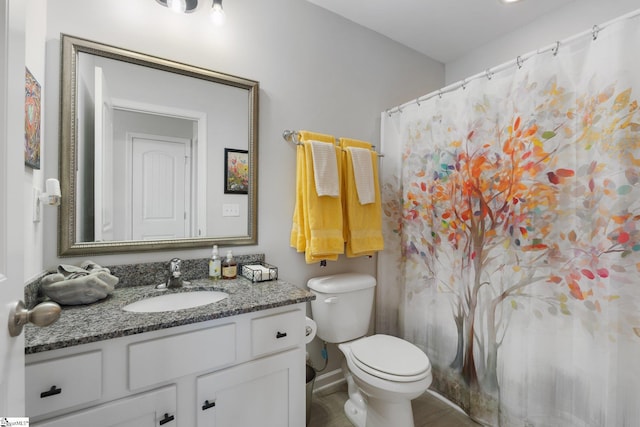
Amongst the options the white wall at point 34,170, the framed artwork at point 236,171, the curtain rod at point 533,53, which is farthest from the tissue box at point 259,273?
the curtain rod at point 533,53

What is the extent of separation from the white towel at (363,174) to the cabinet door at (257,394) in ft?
3.18

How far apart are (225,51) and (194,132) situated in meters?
0.48

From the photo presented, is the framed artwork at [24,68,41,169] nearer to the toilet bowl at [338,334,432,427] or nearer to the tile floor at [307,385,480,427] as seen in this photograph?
the toilet bowl at [338,334,432,427]

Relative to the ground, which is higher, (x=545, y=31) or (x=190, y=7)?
(x=545, y=31)

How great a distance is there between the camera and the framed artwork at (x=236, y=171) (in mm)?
1610

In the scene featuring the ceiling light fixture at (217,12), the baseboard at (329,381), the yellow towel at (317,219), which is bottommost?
the baseboard at (329,381)

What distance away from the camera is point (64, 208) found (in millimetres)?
1220

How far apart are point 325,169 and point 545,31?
5.72 ft

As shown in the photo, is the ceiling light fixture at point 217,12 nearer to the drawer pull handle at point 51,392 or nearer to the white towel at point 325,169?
the white towel at point 325,169

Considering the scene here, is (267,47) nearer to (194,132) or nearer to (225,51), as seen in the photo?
(225,51)

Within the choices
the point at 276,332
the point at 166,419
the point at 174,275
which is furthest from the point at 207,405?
the point at 174,275

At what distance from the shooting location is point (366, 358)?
146 cm

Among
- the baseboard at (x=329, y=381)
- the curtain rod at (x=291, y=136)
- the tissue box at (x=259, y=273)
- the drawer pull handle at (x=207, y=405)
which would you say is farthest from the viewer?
the baseboard at (x=329, y=381)

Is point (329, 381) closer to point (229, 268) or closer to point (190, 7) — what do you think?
point (229, 268)
